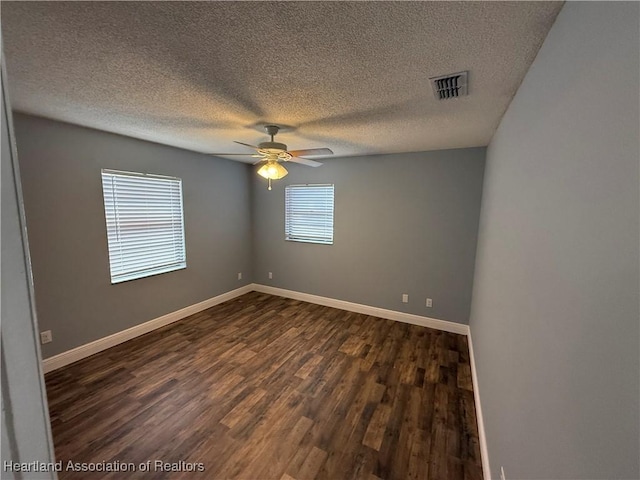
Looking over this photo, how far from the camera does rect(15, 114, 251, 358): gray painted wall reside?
8.02 feet

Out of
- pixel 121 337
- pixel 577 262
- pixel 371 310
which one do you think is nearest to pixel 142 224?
pixel 121 337

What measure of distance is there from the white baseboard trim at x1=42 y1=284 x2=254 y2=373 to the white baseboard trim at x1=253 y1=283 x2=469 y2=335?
35.5 inches

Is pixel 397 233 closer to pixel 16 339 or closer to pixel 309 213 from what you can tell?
pixel 309 213

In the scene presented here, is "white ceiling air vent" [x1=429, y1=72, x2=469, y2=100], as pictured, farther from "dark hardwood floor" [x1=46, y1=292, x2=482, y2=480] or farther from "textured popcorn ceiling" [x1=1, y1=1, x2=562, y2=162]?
"dark hardwood floor" [x1=46, y1=292, x2=482, y2=480]

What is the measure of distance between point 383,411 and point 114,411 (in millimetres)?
2124

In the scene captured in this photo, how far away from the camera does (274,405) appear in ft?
7.16

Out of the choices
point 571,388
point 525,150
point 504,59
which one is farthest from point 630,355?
point 504,59

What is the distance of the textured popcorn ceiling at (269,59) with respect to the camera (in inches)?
41.7

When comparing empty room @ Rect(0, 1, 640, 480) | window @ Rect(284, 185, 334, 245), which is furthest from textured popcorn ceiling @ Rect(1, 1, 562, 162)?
window @ Rect(284, 185, 334, 245)

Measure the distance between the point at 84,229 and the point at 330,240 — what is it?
3.01 metres

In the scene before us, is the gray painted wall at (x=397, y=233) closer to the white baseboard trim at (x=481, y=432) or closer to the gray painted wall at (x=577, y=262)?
the white baseboard trim at (x=481, y=432)

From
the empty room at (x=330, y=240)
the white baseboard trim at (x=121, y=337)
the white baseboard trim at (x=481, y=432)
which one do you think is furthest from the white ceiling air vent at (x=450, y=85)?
the white baseboard trim at (x=121, y=337)

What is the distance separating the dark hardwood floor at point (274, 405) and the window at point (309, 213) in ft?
5.32

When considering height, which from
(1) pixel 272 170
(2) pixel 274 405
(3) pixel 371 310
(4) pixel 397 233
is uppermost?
(1) pixel 272 170
